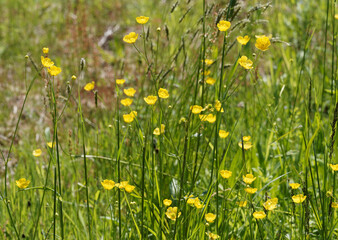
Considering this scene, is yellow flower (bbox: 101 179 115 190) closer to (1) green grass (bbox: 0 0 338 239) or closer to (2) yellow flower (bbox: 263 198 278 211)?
(1) green grass (bbox: 0 0 338 239)

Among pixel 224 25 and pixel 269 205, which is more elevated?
pixel 224 25

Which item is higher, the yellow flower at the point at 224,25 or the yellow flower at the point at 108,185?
the yellow flower at the point at 224,25

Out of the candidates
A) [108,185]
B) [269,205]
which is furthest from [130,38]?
[269,205]

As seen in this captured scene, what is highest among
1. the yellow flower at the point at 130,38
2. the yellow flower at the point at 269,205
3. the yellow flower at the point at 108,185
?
the yellow flower at the point at 130,38

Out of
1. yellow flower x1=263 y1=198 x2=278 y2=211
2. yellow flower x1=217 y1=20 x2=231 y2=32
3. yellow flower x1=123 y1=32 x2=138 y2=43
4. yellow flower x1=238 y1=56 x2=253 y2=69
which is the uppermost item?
yellow flower x1=217 y1=20 x2=231 y2=32

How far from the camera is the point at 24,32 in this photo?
13.9 ft

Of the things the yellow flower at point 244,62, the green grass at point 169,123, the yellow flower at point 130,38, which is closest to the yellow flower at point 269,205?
the green grass at point 169,123

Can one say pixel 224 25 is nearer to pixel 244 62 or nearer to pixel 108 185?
pixel 244 62

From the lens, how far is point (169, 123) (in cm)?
213

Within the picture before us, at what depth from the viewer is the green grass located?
1.44m

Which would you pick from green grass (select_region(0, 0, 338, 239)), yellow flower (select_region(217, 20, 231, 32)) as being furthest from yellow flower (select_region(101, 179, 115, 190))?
yellow flower (select_region(217, 20, 231, 32))

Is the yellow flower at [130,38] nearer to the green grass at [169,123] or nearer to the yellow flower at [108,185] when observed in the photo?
the green grass at [169,123]

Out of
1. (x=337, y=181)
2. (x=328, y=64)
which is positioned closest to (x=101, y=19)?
(x=328, y=64)

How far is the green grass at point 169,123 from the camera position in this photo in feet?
4.74
